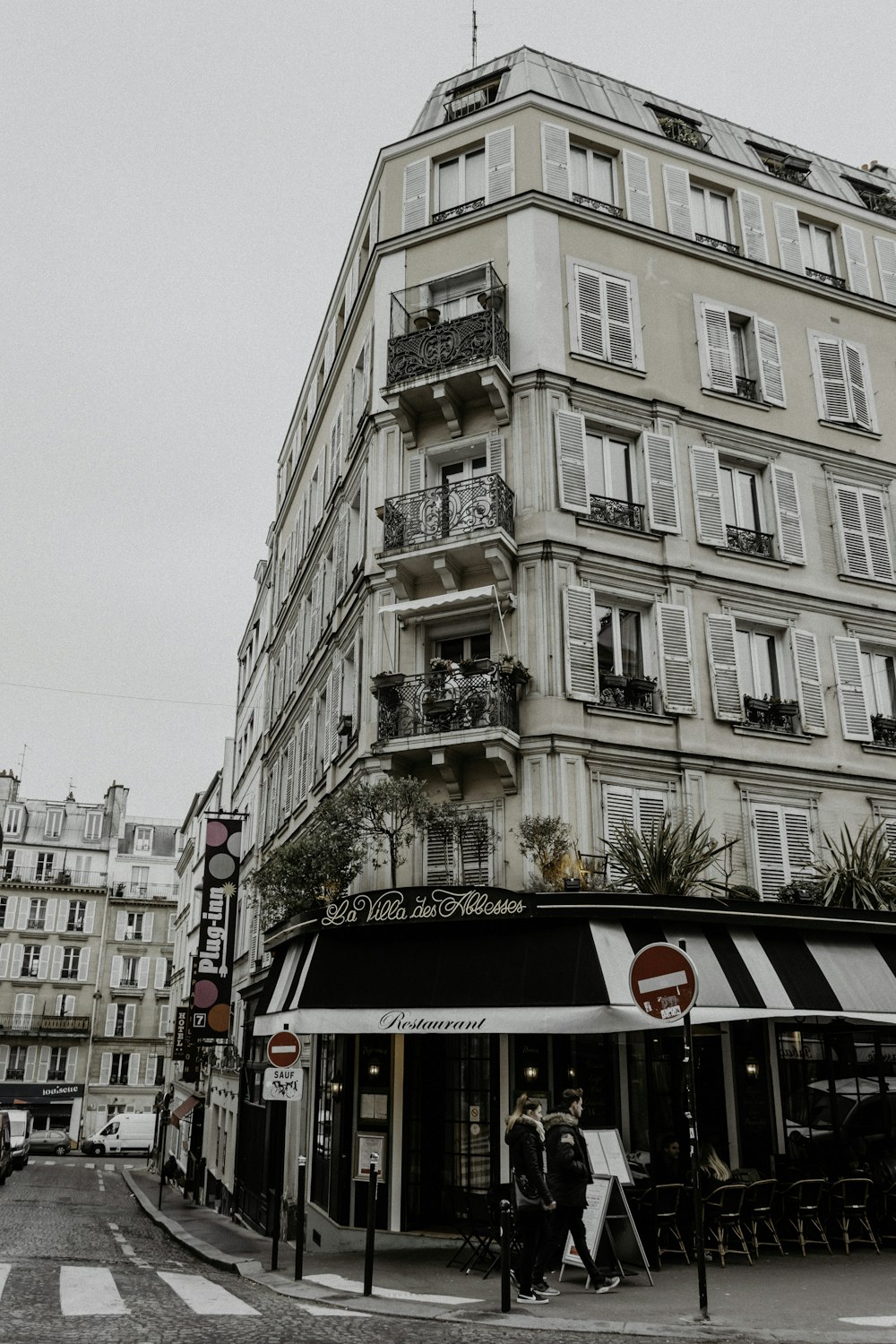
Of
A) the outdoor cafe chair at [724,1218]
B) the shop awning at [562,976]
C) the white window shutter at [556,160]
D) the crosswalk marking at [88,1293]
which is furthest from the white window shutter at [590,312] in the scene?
the crosswalk marking at [88,1293]

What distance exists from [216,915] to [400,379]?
51.6 ft

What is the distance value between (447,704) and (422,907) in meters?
3.09

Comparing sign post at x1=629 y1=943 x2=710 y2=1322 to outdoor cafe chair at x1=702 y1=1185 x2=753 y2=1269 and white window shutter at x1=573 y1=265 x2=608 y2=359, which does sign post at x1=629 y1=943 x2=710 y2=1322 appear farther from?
white window shutter at x1=573 y1=265 x2=608 y2=359

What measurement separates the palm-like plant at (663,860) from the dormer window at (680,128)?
45.6 ft

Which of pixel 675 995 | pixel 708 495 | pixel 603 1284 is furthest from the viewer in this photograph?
pixel 708 495

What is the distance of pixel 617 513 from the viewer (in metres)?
17.7

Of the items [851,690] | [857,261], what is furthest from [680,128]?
[851,690]

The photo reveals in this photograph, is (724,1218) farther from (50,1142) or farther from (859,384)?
(50,1142)

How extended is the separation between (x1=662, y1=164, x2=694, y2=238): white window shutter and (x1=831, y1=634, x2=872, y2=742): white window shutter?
8105mm

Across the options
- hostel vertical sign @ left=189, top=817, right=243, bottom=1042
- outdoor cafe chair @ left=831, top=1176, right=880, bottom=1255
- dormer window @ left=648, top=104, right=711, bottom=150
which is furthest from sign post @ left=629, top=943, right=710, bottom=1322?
hostel vertical sign @ left=189, top=817, right=243, bottom=1042

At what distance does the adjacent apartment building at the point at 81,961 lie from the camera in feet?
196

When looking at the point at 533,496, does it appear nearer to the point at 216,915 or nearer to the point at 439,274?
the point at 439,274

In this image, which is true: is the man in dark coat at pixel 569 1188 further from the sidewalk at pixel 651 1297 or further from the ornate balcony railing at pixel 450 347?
the ornate balcony railing at pixel 450 347

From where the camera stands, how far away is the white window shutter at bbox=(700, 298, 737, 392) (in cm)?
1933
